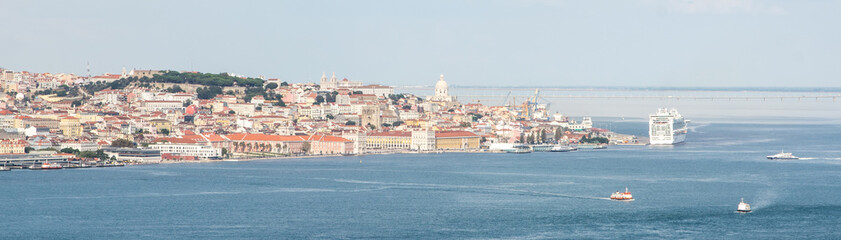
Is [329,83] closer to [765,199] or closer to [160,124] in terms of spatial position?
[160,124]

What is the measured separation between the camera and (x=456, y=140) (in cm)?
4638

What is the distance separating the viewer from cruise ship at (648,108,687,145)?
48125mm

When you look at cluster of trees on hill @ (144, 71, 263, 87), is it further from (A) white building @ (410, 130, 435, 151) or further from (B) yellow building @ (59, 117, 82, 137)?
(A) white building @ (410, 130, 435, 151)

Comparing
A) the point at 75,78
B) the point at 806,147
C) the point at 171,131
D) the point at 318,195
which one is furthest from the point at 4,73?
the point at 318,195

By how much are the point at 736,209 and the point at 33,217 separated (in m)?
10.8

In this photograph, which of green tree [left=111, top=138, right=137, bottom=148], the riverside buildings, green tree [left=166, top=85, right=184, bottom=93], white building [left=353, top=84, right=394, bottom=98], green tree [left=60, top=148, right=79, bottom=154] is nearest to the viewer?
green tree [left=60, top=148, right=79, bottom=154]

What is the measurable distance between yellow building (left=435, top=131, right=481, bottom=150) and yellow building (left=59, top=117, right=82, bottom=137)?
36.2ft

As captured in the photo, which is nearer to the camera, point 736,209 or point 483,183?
point 736,209

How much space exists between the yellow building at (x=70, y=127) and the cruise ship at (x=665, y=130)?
61.5ft

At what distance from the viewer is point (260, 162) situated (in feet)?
122

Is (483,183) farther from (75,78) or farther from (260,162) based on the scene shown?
(75,78)

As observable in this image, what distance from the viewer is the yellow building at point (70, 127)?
42.8 metres

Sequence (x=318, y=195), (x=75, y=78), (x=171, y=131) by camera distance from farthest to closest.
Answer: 1. (x=75, y=78)
2. (x=171, y=131)
3. (x=318, y=195)

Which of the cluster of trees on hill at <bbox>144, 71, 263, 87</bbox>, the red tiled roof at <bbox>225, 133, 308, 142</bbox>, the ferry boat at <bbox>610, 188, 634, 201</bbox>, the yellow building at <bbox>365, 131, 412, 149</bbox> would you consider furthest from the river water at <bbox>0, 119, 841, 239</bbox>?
the cluster of trees on hill at <bbox>144, 71, 263, 87</bbox>
